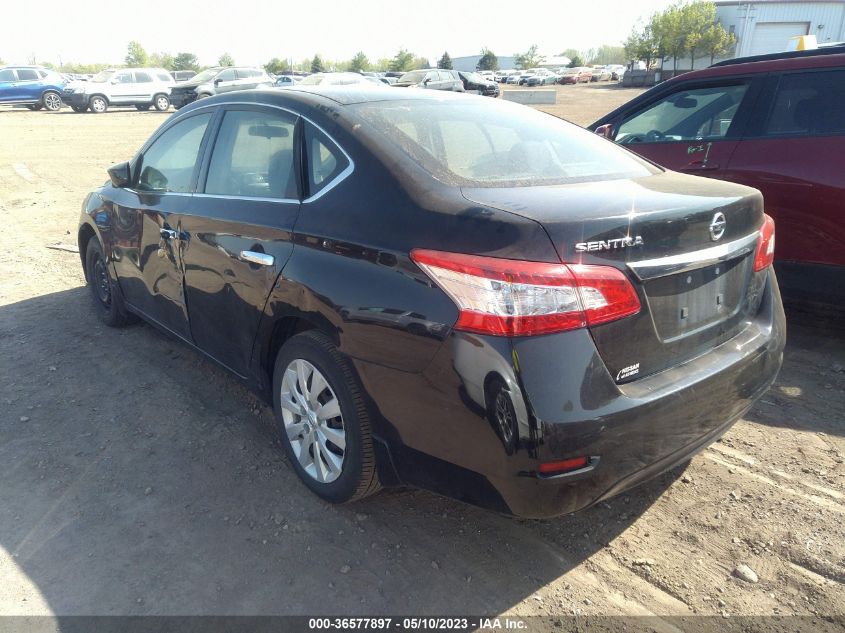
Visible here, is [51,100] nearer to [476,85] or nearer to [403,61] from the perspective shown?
[476,85]

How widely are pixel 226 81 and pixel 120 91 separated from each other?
479 cm

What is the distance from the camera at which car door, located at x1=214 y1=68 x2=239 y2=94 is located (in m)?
28.5

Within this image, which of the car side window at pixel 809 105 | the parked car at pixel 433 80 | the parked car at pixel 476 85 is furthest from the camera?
the parked car at pixel 476 85

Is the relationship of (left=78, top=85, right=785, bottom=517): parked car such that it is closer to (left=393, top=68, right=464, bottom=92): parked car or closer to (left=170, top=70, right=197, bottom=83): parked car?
(left=393, top=68, right=464, bottom=92): parked car

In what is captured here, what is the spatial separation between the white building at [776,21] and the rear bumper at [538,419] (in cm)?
5479

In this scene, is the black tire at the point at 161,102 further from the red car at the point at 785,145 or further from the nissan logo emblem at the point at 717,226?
the nissan logo emblem at the point at 717,226

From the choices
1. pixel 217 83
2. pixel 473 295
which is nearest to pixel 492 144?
pixel 473 295

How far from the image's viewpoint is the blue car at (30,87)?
2909cm

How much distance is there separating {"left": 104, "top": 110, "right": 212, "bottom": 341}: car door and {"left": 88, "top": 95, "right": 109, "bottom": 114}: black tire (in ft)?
93.7

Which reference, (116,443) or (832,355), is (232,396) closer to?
(116,443)

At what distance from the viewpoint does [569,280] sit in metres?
2.04

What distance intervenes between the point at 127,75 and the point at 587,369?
32527mm

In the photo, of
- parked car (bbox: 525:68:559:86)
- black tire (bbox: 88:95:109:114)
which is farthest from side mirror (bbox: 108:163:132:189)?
parked car (bbox: 525:68:559:86)

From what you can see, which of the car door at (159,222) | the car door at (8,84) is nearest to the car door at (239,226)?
the car door at (159,222)
